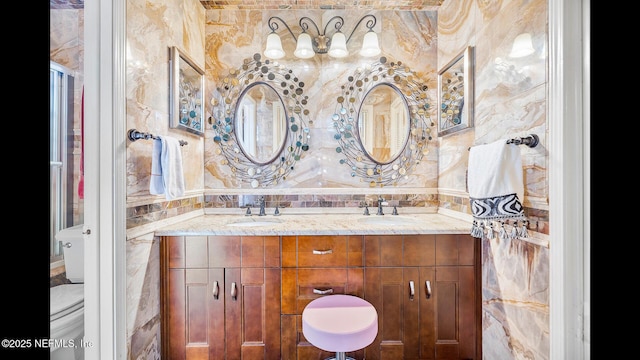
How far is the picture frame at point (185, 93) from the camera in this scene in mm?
1761

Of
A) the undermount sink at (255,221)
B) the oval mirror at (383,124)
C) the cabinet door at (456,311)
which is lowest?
the cabinet door at (456,311)

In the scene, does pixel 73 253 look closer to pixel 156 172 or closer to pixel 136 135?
pixel 156 172

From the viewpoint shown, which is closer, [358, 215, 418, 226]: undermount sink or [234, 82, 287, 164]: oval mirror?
[358, 215, 418, 226]: undermount sink

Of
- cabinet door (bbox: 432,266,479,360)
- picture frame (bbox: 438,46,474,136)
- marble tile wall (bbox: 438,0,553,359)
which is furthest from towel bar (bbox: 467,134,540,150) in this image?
cabinet door (bbox: 432,266,479,360)

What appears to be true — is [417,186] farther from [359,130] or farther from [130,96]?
[130,96]

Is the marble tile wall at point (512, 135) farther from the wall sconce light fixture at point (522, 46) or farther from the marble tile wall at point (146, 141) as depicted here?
the marble tile wall at point (146, 141)

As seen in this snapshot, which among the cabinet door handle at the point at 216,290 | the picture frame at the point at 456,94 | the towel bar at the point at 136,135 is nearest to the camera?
the towel bar at the point at 136,135

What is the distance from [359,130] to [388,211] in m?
0.68

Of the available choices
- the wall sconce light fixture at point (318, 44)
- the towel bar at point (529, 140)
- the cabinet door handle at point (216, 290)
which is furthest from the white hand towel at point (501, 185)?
the cabinet door handle at point (216, 290)

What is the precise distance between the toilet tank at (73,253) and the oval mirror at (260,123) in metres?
1.12

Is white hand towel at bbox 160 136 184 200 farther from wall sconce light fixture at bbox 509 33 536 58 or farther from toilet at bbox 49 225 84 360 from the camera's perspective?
wall sconce light fixture at bbox 509 33 536 58

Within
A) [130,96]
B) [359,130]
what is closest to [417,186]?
[359,130]

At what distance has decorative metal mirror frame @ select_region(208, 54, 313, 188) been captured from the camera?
2.17 m

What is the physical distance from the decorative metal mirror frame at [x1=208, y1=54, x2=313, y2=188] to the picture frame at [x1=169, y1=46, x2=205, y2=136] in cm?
13
